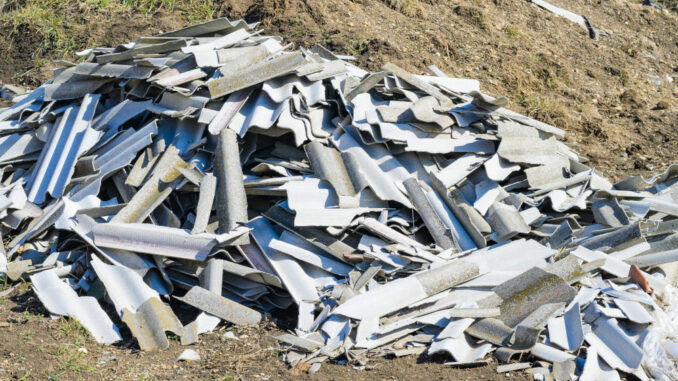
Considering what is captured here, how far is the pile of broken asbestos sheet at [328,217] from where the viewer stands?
477 cm

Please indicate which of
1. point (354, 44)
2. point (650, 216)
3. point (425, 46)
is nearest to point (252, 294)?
point (650, 216)

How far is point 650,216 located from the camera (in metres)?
6.17

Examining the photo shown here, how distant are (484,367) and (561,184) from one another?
239 centimetres

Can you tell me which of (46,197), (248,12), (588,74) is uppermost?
(248,12)

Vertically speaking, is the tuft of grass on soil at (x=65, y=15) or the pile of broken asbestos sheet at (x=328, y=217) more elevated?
the tuft of grass on soil at (x=65, y=15)

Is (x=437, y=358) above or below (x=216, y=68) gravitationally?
below

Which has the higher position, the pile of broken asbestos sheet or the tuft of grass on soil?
the tuft of grass on soil

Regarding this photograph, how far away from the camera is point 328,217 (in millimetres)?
5516

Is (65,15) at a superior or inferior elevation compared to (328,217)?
superior

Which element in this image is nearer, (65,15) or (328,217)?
(328,217)

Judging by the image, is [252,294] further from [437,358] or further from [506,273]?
[506,273]

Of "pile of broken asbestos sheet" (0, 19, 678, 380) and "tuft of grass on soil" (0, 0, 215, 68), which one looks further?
"tuft of grass on soil" (0, 0, 215, 68)

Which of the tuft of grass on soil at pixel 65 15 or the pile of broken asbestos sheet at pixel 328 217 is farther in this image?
the tuft of grass on soil at pixel 65 15

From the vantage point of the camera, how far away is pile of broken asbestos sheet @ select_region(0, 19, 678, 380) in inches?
188
